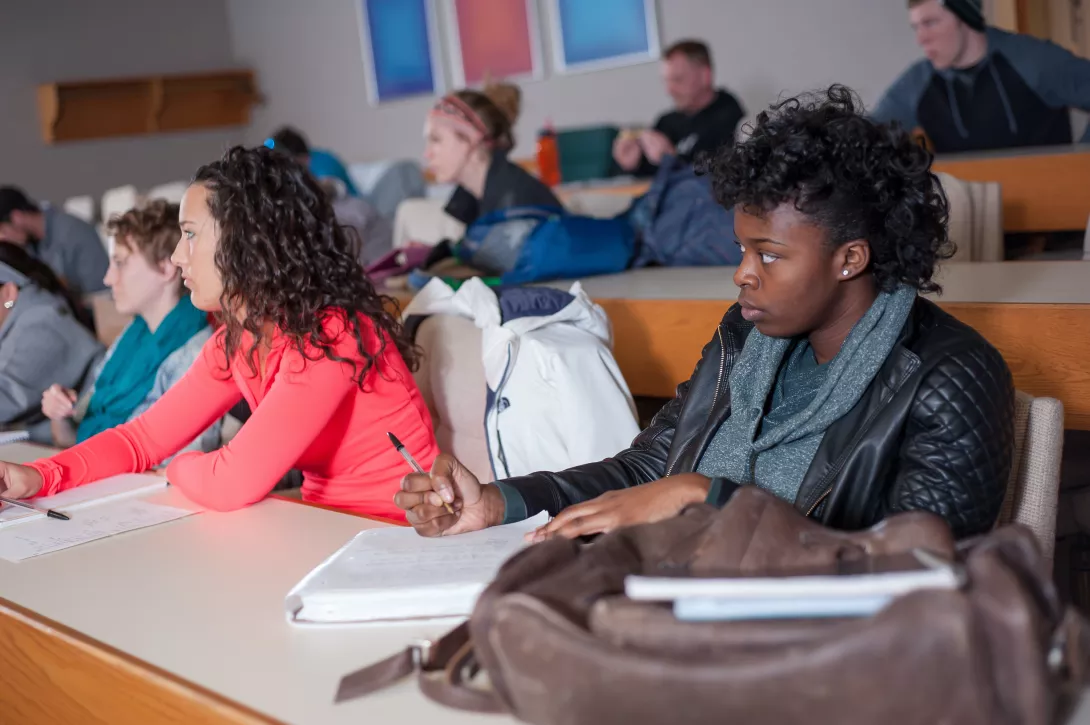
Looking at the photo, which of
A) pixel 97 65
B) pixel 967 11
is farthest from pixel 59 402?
pixel 97 65

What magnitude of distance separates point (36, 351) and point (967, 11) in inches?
121

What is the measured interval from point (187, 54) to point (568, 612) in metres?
8.30

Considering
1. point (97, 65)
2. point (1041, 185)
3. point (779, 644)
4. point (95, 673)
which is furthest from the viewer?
point (97, 65)

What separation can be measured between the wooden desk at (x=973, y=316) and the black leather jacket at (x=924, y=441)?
770mm

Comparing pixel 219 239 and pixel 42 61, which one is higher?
pixel 42 61

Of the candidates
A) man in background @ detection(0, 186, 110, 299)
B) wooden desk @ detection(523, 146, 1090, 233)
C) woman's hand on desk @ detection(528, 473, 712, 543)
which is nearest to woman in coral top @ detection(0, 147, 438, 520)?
woman's hand on desk @ detection(528, 473, 712, 543)

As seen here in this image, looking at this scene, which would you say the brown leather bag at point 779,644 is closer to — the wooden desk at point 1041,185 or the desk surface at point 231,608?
the desk surface at point 231,608

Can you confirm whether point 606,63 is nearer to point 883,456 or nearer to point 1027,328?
point 1027,328

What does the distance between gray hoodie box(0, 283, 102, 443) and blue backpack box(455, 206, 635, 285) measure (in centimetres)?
103

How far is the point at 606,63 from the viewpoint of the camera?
6.05m

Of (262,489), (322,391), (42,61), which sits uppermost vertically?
(42,61)

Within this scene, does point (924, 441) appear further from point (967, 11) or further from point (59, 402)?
point (967, 11)

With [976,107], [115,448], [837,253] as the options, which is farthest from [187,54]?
[837,253]

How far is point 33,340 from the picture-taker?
2.59m
